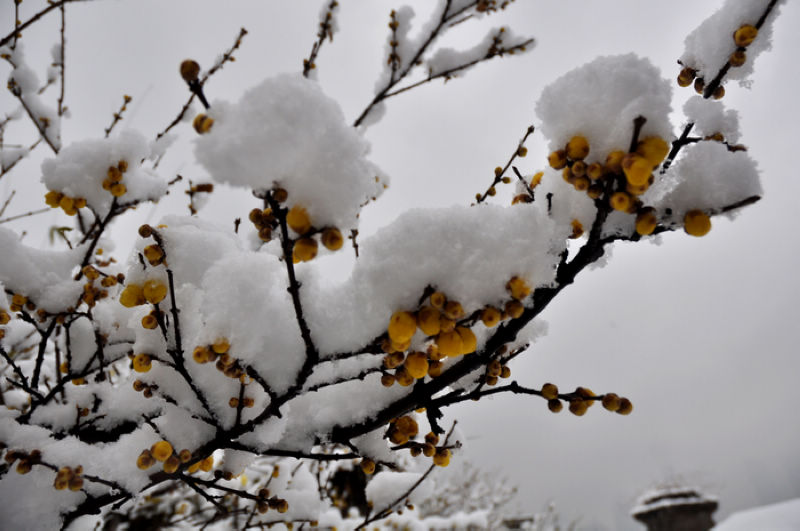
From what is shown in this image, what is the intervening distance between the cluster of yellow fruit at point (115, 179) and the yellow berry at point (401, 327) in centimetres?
149

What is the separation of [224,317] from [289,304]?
0.72 ft

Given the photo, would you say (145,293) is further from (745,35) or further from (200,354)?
(745,35)

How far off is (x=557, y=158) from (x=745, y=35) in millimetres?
730

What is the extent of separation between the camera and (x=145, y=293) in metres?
1.20

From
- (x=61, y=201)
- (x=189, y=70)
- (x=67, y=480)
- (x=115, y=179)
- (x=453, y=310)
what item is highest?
(x=115, y=179)

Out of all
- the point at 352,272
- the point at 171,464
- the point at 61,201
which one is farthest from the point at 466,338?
the point at 61,201

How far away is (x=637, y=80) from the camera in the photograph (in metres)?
1.04

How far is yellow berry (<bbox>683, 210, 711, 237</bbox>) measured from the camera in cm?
98

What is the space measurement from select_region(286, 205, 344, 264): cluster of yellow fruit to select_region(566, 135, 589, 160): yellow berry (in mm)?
576

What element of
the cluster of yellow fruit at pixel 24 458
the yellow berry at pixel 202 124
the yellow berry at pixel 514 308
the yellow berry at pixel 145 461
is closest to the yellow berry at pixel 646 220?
the yellow berry at pixel 514 308

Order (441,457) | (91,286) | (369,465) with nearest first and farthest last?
(441,457) < (369,465) < (91,286)

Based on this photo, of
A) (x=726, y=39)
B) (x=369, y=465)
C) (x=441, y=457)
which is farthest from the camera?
(x=369, y=465)

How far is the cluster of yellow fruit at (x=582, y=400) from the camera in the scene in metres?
1.31

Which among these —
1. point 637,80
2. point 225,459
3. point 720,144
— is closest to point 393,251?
point 637,80
